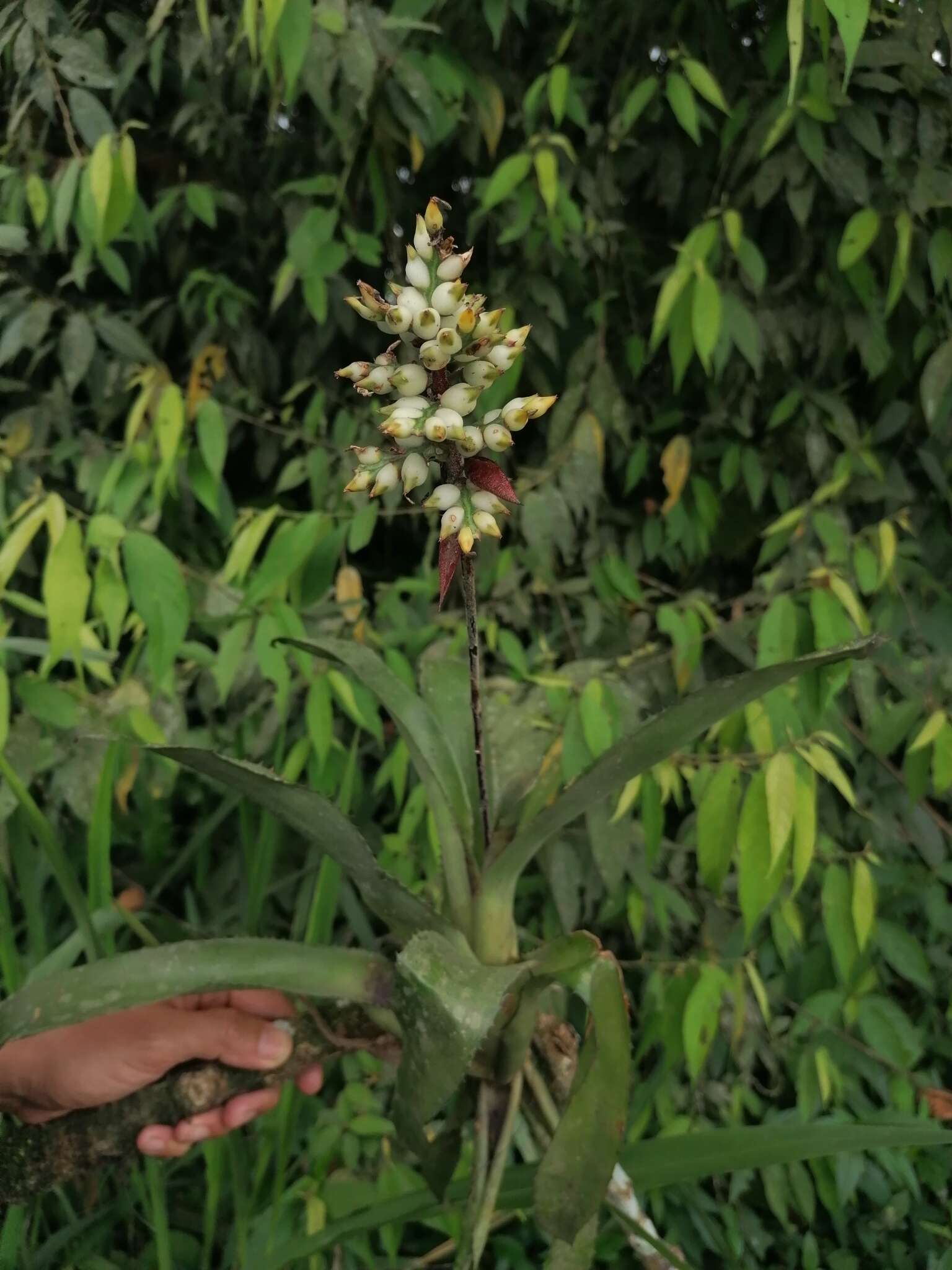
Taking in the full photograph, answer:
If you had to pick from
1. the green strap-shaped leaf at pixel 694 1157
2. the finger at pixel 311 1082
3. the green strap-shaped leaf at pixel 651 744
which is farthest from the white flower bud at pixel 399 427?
the finger at pixel 311 1082

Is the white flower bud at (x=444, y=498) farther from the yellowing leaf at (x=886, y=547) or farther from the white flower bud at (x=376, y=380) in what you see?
the yellowing leaf at (x=886, y=547)

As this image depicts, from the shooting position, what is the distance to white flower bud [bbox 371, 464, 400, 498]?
0.29m

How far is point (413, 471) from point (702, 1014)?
0.55 meters

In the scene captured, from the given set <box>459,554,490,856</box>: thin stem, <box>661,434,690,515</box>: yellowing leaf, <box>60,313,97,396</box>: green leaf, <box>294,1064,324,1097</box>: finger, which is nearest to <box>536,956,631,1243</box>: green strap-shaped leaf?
<box>459,554,490,856</box>: thin stem

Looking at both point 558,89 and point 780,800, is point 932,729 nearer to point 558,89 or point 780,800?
point 780,800

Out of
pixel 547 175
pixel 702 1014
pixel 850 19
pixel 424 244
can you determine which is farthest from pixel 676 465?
pixel 424 244

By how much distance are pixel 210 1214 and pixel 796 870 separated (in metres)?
0.46

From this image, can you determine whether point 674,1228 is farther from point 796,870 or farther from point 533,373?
point 533,373

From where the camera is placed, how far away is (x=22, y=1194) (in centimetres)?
49

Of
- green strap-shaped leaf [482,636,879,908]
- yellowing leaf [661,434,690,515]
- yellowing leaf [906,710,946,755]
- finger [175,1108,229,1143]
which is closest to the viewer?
green strap-shaped leaf [482,636,879,908]

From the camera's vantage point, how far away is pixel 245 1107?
54 centimetres

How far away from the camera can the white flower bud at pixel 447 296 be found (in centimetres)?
29

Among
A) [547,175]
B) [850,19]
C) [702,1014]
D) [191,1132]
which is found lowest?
[702,1014]

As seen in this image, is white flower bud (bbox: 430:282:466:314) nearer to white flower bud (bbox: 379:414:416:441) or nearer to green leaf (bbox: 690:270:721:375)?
white flower bud (bbox: 379:414:416:441)
